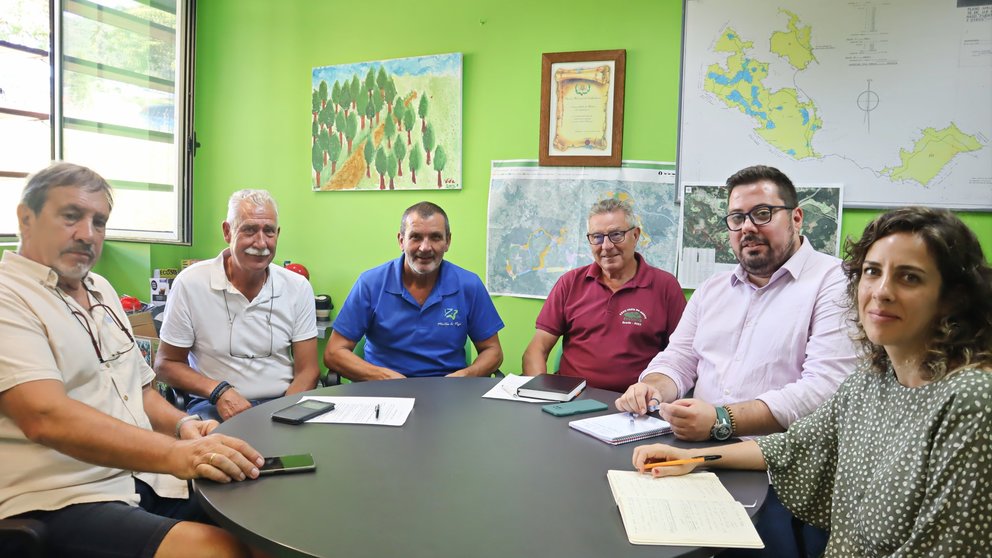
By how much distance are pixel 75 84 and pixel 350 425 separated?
9.94 feet

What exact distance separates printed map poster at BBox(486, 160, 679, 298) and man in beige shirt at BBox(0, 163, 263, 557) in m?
1.90

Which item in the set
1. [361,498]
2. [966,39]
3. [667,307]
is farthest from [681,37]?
[361,498]

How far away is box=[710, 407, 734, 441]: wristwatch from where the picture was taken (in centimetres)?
153

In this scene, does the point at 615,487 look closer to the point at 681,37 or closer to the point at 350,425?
the point at 350,425

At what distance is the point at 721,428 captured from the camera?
5.03 ft

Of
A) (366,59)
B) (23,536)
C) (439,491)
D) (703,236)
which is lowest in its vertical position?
(23,536)

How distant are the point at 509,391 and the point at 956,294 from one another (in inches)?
47.5

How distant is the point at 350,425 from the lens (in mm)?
1600

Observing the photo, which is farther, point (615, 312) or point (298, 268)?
point (298, 268)

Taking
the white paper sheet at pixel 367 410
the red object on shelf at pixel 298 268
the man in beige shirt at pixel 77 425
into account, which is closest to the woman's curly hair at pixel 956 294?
the white paper sheet at pixel 367 410

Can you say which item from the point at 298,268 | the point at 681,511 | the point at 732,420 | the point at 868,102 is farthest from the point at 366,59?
the point at 681,511

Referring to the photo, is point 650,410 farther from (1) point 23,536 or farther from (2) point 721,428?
(1) point 23,536

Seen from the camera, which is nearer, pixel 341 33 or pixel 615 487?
pixel 615 487

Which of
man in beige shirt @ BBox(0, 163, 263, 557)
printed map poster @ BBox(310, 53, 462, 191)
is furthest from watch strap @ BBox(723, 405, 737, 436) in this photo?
printed map poster @ BBox(310, 53, 462, 191)
